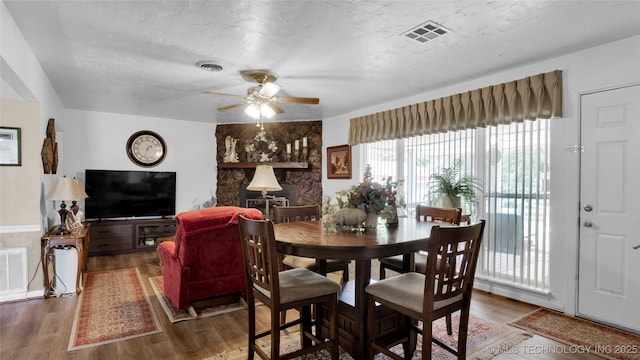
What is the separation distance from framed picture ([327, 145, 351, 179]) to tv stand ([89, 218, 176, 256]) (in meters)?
2.91

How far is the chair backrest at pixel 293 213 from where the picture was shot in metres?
3.23

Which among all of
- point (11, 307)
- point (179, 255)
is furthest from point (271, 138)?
point (11, 307)

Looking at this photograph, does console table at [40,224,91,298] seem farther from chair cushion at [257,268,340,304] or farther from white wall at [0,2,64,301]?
chair cushion at [257,268,340,304]

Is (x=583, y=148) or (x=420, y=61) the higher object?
(x=420, y=61)

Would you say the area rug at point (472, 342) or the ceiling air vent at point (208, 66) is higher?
the ceiling air vent at point (208, 66)

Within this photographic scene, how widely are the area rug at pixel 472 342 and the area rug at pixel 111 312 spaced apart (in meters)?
0.93

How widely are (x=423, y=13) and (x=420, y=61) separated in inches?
37.4

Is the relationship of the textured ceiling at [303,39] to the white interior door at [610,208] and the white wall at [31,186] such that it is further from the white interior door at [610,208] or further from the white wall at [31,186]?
the white interior door at [610,208]

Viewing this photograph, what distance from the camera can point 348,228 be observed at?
242 cm

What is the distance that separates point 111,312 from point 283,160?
3848mm

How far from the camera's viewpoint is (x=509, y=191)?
3613mm

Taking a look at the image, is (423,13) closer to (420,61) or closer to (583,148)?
(420,61)

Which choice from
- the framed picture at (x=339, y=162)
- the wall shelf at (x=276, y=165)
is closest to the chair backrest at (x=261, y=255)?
the framed picture at (x=339, y=162)

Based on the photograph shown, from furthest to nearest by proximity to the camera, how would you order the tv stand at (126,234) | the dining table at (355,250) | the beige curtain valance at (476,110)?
the tv stand at (126,234)
the beige curtain valance at (476,110)
the dining table at (355,250)
